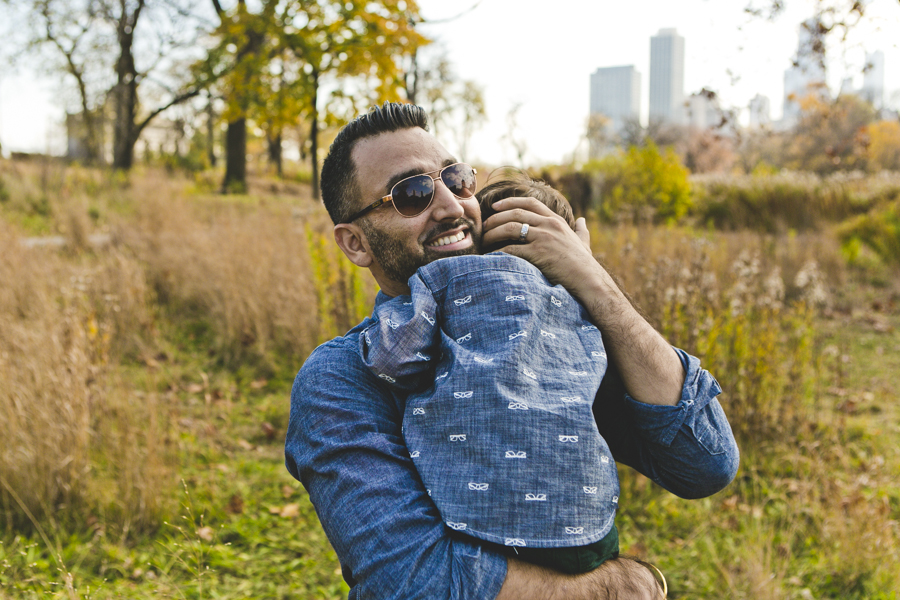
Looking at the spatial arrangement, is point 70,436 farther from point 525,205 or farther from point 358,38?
point 358,38

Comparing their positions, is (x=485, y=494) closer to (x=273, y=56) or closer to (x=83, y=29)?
(x=273, y=56)

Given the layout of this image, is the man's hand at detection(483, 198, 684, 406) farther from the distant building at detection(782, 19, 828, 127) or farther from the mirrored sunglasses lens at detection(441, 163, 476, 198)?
→ the distant building at detection(782, 19, 828, 127)

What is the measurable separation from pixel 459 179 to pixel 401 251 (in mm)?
277

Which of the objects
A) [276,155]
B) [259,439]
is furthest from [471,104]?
[259,439]

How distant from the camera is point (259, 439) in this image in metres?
4.27

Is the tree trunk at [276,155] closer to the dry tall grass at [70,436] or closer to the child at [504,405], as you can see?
the dry tall grass at [70,436]

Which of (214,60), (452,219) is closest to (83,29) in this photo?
(214,60)

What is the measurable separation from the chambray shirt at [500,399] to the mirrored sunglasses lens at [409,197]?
1.01 ft

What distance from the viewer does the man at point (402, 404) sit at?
3.63ft

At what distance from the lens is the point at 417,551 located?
1100mm

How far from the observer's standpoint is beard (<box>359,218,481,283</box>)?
62.8 inches

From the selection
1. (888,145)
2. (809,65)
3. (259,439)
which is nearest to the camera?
(259,439)

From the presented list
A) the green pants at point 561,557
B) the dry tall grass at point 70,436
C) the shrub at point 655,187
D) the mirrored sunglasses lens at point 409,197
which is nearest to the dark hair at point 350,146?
the mirrored sunglasses lens at point 409,197

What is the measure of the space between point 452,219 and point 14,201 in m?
11.1
